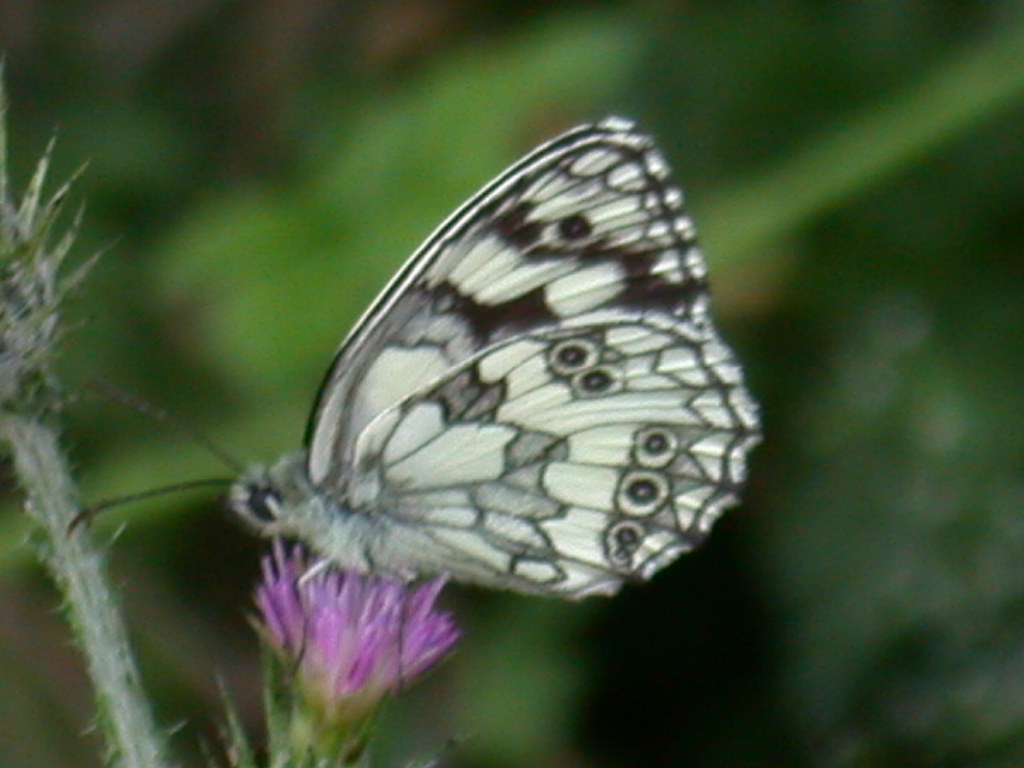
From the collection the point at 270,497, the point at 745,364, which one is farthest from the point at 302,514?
the point at 745,364

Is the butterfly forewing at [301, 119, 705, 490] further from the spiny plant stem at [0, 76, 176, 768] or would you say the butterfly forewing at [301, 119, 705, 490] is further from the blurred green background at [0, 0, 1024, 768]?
the blurred green background at [0, 0, 1024, 768]

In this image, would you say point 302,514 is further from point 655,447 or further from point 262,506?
point 655,447

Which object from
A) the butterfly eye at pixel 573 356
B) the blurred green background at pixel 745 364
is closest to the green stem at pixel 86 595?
the butterfly eye at pixel 573 356

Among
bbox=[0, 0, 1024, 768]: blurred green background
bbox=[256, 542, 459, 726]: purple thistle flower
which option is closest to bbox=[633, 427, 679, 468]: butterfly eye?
bbox=[256, 542, 459, 726]: purple thistle flower

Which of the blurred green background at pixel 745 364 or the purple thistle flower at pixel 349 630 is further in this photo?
the blurred green background at pixel 745 364

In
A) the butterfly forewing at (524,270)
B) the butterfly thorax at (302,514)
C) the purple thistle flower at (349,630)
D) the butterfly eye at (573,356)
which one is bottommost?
the purple thistle flower at (349,630)

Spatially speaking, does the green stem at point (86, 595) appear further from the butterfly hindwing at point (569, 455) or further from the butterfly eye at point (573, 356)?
the butterfly eye at point (573, 356)
